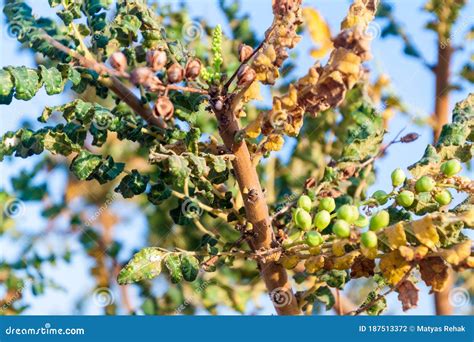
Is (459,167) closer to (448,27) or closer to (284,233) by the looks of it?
(284,233)

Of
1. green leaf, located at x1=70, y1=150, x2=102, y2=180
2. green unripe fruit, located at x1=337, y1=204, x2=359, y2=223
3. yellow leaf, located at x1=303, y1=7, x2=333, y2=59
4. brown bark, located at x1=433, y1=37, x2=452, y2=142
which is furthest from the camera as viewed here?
brown bark, located at x1=433, y1=37, x2=452, y2=142

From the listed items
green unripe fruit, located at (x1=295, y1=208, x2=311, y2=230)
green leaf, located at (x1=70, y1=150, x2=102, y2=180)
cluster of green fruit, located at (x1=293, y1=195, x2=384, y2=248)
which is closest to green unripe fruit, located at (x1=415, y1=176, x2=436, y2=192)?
cluster of green fruit, located at (x1=293, y1=195, x2=384, y2=248)

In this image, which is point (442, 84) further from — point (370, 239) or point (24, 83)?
point (24, 83)

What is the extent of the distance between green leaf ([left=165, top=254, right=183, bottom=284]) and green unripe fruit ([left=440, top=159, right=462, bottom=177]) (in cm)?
64

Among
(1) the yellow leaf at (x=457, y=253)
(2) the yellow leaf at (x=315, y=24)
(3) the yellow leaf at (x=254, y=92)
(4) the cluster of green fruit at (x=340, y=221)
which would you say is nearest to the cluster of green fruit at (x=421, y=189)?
(4) the cluster of green fruit at (x=340, y=221)

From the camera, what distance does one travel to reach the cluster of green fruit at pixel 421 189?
152 centimetres

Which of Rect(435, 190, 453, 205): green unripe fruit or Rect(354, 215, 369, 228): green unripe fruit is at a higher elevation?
Rect(435, 190, 453, 205): green unripe fruit

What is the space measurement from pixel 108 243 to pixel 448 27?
1.65 metres

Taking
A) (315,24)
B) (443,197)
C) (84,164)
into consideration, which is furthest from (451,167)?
(315,24)

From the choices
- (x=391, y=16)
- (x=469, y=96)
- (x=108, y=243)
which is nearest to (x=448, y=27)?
(x=391, y=16)

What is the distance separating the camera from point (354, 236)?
137 centimetres

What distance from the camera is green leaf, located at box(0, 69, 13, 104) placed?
4.86 feet

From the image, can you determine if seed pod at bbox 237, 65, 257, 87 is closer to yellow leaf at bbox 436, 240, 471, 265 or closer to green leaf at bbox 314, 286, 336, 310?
yellow leaf at bbox 436, 240, 471, 265

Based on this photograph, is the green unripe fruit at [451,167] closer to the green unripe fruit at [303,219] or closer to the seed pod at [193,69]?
the green unripe fruit at [303,219]
